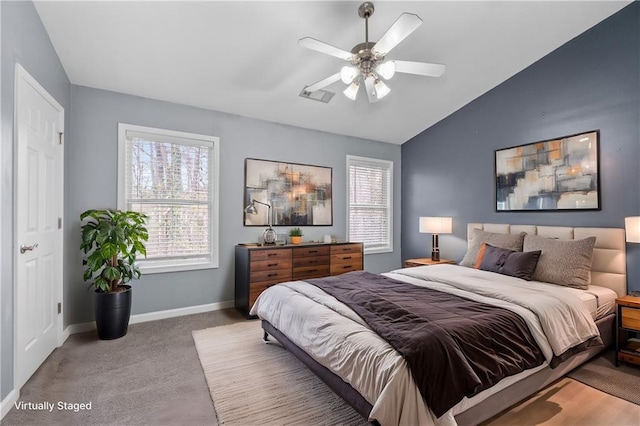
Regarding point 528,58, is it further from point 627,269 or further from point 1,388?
point 1,388

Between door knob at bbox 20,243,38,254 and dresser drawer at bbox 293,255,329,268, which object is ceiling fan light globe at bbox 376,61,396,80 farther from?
door knob at bbox 20,243,38,254

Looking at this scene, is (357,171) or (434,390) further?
(357,171)

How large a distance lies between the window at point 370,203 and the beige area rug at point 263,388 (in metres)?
2.85

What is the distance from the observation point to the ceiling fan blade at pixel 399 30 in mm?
1938

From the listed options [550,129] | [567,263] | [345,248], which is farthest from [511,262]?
[345,248]

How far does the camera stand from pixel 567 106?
349 cm

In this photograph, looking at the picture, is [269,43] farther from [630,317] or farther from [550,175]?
[630,317]

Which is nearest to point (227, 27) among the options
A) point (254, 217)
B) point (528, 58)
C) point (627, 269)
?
point (254, 217)

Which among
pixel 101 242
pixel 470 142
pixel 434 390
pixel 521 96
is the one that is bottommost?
pixel 434 390

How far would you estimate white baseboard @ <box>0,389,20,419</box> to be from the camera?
1.92 meters

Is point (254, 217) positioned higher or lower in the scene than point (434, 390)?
higher

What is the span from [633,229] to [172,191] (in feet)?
15.7

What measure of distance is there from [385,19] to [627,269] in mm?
3394

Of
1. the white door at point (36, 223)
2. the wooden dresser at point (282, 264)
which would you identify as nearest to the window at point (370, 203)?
the wooden dresser at point (282, 264)
